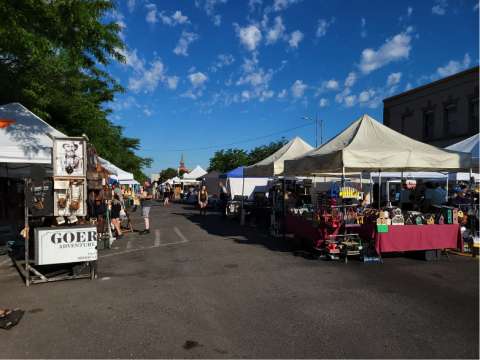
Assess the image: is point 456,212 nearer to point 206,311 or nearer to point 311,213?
point 311,213

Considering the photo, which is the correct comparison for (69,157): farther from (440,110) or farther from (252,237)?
(440,110)

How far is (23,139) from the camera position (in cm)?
930

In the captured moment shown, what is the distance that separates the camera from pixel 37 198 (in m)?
6.61

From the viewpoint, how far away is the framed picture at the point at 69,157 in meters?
6.84

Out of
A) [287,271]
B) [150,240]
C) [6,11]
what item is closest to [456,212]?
[287,271]

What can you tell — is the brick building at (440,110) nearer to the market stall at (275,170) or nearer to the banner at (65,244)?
the market stall at (275,170)

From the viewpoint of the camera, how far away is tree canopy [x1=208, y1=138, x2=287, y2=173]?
49719 millimetres

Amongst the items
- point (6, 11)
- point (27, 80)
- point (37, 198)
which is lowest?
point (37, 198)

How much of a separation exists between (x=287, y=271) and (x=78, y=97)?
12201 millimetres

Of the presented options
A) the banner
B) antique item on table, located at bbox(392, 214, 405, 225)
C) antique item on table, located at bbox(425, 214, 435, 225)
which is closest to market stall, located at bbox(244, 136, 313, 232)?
antique item on table, located at bbox(392, 214, 405, 225)

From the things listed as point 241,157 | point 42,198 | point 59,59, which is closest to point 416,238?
point 42,198

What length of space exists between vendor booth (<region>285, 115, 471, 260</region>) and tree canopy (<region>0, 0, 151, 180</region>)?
5842mm

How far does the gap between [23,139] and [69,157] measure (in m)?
3.25

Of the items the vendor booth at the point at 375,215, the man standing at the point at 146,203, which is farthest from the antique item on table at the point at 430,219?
the man standing at the point at 146,203
